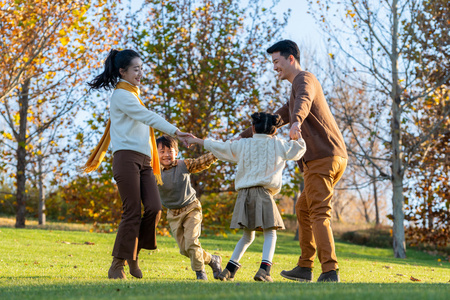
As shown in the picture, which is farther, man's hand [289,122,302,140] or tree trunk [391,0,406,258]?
tree trunk [391,0,406,258]

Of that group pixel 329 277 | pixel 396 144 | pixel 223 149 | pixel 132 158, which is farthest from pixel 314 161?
pixel 396 144

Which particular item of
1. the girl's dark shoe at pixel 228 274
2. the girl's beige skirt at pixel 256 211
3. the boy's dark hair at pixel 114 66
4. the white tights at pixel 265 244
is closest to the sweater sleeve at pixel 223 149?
the girl's beige skirt at pixel 256 211

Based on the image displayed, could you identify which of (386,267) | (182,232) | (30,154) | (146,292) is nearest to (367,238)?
(386,267)

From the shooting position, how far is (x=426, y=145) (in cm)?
1541

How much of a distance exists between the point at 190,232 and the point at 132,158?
1.09m

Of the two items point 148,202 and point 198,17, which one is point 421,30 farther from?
point 148,202

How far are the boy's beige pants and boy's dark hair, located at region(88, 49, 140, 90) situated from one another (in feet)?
4.97

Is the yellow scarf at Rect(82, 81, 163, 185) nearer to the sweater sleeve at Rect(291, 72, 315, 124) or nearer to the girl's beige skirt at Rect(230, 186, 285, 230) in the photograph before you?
the girl's beige skirt at Rect(230, 186, 285, 230)

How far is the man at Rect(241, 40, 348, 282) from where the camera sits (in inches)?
197

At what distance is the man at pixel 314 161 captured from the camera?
16.5 ft

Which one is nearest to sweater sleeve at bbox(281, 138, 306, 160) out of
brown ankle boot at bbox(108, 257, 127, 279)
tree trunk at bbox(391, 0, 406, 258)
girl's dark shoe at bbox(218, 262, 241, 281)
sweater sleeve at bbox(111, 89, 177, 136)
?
sweater sleeve at bbox(111, 89, 177, 136)

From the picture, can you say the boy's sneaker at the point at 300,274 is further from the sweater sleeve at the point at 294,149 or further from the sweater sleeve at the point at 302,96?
the sweater sleeve at the point at 302,96

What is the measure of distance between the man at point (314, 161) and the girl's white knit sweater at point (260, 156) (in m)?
0.24

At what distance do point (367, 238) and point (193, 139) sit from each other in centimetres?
1803
